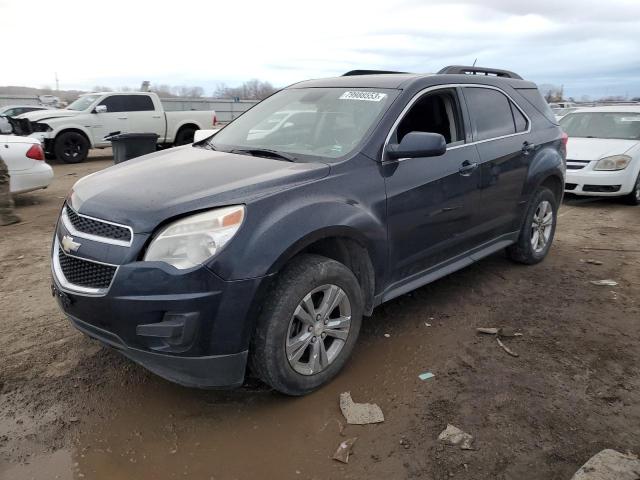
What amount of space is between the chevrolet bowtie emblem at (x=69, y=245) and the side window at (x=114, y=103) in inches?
499

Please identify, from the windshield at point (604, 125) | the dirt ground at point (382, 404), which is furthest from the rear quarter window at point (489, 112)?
the windshield at point (604, 125)

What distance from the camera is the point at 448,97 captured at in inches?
159

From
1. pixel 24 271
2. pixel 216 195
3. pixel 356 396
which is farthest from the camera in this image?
pixel 24 271

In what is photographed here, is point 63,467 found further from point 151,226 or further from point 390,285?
point 390,285

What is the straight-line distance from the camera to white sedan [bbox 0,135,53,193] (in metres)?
7.63

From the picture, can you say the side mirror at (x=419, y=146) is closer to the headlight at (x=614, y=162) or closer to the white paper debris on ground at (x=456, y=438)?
the white paper debris on ground at (x=456, y=438)

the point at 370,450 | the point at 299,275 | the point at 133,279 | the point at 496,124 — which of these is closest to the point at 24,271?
the point at 133,279

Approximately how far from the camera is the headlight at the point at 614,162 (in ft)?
26.9

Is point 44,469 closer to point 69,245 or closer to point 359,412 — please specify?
point 69,245

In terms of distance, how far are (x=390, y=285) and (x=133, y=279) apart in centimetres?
171

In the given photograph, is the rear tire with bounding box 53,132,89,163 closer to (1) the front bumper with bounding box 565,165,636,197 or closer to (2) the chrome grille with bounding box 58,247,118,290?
(1) the front bumper with bounding box 565,165,636,197

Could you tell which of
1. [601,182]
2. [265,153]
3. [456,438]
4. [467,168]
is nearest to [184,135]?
[601,182]

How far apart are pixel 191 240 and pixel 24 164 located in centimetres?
659

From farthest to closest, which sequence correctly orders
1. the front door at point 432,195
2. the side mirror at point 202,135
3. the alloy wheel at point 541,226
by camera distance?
the alloy wheel at point 541,226 → the side mirror at point 202,135 → the front door at point 432,195
